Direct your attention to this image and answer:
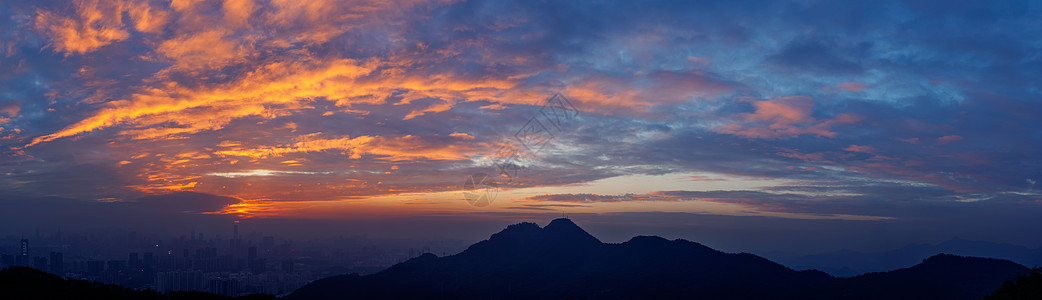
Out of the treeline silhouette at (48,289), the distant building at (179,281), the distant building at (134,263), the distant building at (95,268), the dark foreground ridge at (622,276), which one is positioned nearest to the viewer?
the treeline silhouette at (48,289)

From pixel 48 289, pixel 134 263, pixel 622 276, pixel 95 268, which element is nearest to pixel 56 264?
pixel 95 268

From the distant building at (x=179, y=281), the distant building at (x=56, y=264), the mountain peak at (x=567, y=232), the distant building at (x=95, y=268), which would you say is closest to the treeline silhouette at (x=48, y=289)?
the distant building at (x=179, y=281)

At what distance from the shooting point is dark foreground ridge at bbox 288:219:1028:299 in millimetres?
92312

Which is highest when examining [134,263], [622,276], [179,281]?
[622,276]

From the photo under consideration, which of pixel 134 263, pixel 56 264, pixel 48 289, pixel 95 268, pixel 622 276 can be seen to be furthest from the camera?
pixel 134 263

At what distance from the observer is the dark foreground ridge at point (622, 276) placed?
92.3m

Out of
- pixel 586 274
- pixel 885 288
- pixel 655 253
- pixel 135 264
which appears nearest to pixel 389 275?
pixel 586 274

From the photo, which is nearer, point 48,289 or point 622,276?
point 48,289

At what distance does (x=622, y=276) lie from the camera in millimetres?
112875

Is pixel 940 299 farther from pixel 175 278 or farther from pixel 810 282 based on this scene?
pixel 175 278

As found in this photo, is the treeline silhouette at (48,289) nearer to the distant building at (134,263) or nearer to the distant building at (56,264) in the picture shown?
the distant building at (56,264)

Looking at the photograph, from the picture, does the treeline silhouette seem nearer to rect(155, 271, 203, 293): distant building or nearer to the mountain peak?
rect(155, 271, 203, 293): distant building

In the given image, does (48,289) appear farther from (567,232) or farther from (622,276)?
(567,232)

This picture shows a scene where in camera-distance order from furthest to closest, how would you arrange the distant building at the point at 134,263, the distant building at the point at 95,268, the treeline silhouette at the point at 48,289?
the distant building at the point at 134,263 < the distant building at the point at 95,268 < the treeline silhouette at the point at 48,289
